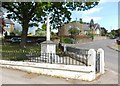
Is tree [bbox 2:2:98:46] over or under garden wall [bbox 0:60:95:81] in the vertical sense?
over

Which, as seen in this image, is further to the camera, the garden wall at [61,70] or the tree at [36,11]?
the tree at [36,11]

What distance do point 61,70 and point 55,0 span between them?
1272 cm

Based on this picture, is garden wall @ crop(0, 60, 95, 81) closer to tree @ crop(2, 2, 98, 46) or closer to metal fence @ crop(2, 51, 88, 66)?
metal fence @ crop(2, 51, 88, 66)

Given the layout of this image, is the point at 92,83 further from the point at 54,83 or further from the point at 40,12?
the point at 40,12

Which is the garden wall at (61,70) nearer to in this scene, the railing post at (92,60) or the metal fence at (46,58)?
the railing post at (92,60)

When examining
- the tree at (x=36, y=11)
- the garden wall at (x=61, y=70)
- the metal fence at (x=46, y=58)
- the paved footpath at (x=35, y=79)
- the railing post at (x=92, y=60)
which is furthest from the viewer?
the tree at (x=36, y=11)

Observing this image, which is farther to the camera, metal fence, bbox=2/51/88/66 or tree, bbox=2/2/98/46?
tree, bbox=2/2/98/46

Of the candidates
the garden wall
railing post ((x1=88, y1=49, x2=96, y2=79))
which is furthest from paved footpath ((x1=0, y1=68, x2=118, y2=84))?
railing post ((x1=88, y1=49, x2=96, y2=79))

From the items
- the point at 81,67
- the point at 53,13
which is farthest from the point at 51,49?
the point at 53,13

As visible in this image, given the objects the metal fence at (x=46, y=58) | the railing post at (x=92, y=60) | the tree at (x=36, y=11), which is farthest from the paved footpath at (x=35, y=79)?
the tree at (x=36, y=11)

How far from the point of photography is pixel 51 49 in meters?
16.5

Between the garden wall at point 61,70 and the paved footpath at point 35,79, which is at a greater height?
the garden wall at point 61,70

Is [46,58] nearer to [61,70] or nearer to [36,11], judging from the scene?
[61,70]

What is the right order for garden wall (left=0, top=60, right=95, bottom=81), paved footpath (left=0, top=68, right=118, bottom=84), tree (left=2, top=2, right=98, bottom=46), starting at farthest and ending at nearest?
tree (left=2, top=2, right=98, bottom=46) < garden wall (left=0, top=60, right=95, bottom=81) < paved footpath (left=0, top=68, right=118, bottom=84)
